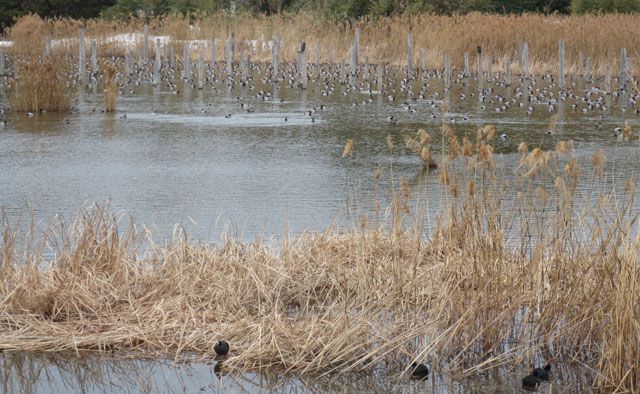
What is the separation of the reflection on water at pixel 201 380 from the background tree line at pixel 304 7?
30.9 meters

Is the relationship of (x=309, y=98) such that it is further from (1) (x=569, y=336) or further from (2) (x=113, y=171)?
(1) (x=569, y=336)

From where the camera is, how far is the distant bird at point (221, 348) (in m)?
5.69

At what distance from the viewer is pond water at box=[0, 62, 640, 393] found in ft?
18.1

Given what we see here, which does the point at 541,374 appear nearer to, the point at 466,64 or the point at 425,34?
the point at 466,64

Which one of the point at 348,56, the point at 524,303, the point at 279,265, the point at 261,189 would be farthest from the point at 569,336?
the point at 348,56

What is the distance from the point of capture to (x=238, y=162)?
13320 millimetres

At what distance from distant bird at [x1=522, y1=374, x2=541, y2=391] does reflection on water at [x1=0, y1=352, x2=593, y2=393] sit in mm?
32

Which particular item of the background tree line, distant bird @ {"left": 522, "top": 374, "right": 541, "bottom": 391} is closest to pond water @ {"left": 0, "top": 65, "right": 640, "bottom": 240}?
distant bird @ {"left": 522, "top": 374, "right": 541, "bottom": 391}

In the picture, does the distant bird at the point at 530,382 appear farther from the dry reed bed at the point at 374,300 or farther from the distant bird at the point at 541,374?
the dry reed bed at the point at 374,300

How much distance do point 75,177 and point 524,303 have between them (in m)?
7.12

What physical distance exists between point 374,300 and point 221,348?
102cm

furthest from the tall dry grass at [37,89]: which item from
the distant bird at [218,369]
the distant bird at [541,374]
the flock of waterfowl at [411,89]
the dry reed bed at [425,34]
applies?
the distant bird at [541,374]

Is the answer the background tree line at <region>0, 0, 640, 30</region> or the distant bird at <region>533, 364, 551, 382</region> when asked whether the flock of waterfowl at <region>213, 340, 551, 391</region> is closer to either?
the distant bird at <region>533, 364, 551, 382</region>

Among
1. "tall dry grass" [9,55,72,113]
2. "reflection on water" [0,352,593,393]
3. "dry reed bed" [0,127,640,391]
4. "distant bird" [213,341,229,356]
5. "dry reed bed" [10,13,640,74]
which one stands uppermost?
"dry reed bed" [10,13,640,74]
